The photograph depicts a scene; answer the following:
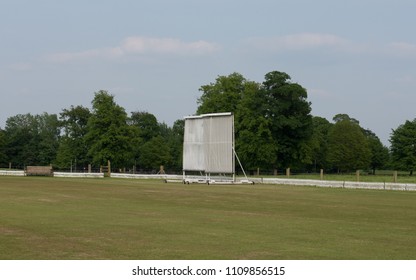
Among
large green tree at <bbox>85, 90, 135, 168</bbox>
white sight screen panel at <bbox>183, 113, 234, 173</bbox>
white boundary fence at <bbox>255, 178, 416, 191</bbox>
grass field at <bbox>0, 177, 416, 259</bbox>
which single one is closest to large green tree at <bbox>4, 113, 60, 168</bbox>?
large green tree at <bbox>85, 90, 135, 168</bbox>

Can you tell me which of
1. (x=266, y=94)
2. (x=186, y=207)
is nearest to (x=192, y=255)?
(x=186, y=207)

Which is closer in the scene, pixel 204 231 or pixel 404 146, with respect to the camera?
pixel 204 231

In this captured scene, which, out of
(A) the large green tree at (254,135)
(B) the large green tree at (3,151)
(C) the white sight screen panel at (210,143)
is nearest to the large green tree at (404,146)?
(A) the large green tree at (254,135)

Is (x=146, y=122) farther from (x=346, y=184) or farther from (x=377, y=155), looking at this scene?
(x=346, y=184)

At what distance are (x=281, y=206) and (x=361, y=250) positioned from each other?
14.9 metres

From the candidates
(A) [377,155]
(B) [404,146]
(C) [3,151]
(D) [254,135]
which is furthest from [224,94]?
(C) [3,151]

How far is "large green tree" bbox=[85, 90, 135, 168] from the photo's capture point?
90.9m

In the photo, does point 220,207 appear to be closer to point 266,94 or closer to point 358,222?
point 358,222

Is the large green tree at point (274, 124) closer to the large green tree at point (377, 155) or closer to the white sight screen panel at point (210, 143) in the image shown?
the white sight screen panel at point (210, 143)

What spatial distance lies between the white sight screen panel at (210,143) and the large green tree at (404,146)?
52.6 metres

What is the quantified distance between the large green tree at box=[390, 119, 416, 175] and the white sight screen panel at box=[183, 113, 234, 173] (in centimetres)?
5258

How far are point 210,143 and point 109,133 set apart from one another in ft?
122

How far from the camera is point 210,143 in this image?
5716 centimetres

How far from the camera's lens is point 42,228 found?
18.0 m
